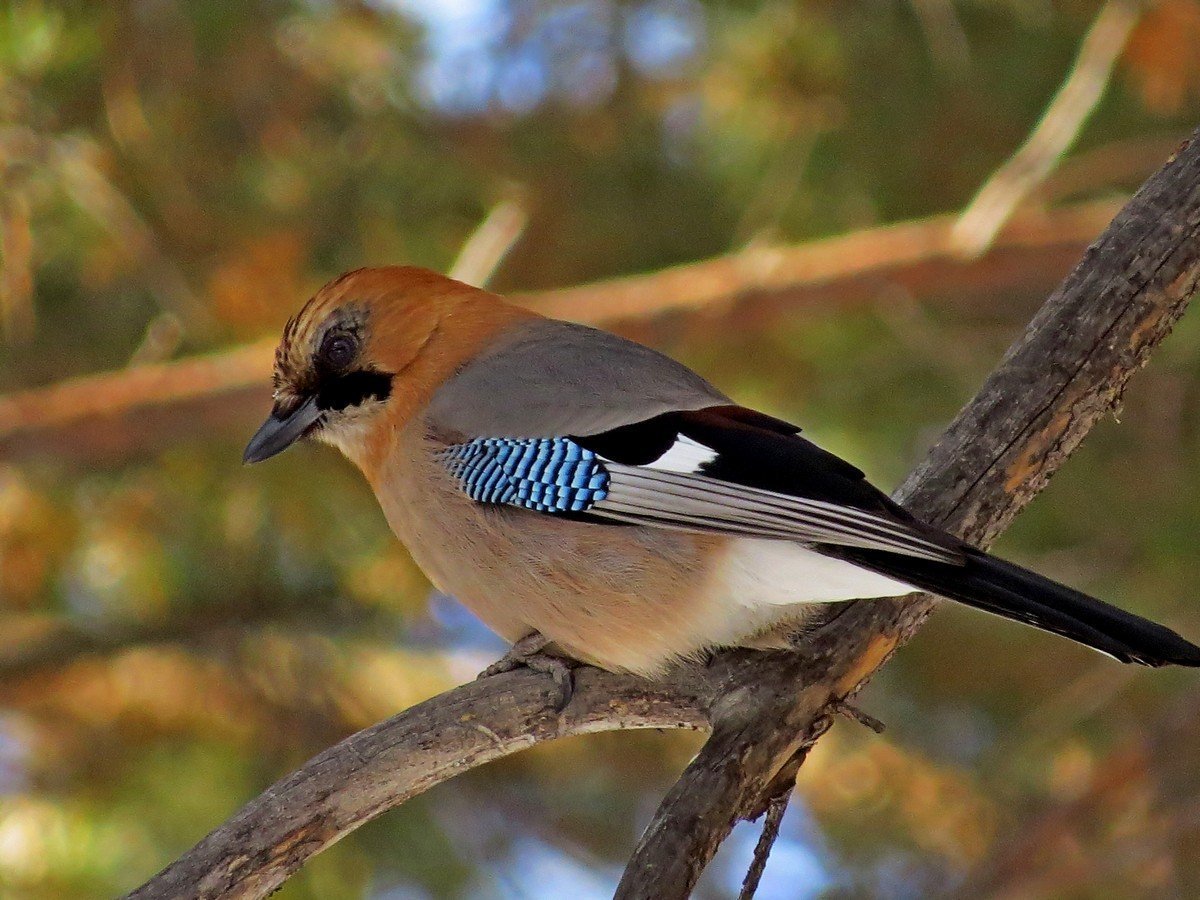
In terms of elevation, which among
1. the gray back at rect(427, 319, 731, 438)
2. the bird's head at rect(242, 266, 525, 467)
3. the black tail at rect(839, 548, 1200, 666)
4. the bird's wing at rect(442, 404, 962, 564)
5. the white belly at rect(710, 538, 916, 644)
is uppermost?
the bird's head at rect(242, 266, 525, 467)

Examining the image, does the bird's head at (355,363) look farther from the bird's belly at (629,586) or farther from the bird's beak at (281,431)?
the bird's belly at (629,586)

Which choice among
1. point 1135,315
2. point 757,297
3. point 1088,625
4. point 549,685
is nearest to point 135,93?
point 757,297

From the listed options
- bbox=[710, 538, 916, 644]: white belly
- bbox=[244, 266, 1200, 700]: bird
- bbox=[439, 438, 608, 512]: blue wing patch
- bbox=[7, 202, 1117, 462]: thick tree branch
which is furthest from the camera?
bbox=[7, 202, 1117, 462]: thick tree branch

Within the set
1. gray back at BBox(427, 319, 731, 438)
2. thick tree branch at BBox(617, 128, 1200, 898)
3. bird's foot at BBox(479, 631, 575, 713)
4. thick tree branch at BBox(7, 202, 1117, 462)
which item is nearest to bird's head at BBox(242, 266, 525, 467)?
gray back at BBox(427, 319, 731, 438)

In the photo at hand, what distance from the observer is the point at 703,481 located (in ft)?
10.3

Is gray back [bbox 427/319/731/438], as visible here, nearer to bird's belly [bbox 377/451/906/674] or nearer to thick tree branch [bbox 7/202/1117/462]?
bird's belly [bbox 377/451/906/674]

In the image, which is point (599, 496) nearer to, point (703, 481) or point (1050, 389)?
point (703, 481)

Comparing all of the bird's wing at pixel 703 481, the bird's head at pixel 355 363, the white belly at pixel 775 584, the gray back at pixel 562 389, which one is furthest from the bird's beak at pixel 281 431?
the white belly at pixel 775 584

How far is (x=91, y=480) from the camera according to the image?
20.2 feet

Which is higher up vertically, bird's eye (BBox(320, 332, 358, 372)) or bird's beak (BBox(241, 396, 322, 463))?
bird's eye (BBox(320, 332, 358, 372))

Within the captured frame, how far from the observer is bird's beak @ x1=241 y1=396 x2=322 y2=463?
12.5 ft

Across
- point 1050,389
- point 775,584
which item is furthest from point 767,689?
point 1050,389

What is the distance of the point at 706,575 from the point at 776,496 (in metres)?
0.28

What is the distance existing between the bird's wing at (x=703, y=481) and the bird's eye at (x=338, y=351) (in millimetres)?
502
